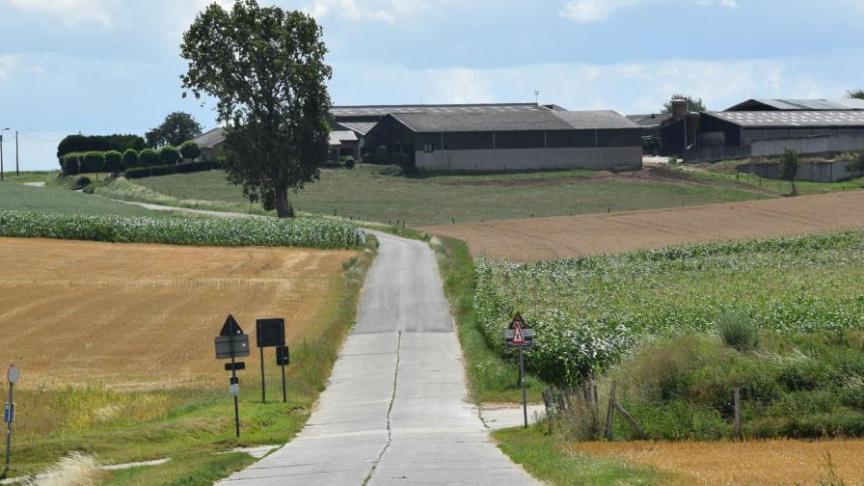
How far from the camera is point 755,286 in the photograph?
5375 centimetres

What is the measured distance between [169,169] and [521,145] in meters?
35.1

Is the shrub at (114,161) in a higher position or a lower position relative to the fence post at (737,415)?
higher

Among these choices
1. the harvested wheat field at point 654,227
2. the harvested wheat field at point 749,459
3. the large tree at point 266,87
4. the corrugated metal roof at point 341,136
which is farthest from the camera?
the corrugated metal roof at point 341,136

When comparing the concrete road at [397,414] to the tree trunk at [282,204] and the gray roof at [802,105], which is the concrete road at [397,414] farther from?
the gray roof at [802,105]

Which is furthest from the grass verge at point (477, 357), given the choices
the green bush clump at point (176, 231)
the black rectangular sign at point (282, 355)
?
the green bush clump at point (176, 231)

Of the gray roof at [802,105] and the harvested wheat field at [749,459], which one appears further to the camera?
the gray roof at [802,105]

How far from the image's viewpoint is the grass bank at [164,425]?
26.5m

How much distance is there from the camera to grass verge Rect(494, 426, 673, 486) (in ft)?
65.7

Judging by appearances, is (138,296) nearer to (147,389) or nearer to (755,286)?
(147,389)

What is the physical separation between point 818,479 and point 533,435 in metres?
11.5

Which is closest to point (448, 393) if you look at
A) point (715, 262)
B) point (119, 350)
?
point (119, 350)

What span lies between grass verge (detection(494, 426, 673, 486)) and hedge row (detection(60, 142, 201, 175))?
119 m

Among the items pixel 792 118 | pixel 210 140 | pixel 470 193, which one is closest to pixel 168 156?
pixel 210 140

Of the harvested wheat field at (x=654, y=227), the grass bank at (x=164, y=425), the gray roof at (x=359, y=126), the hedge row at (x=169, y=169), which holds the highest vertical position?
the gray roof at (x=359, y=126)
